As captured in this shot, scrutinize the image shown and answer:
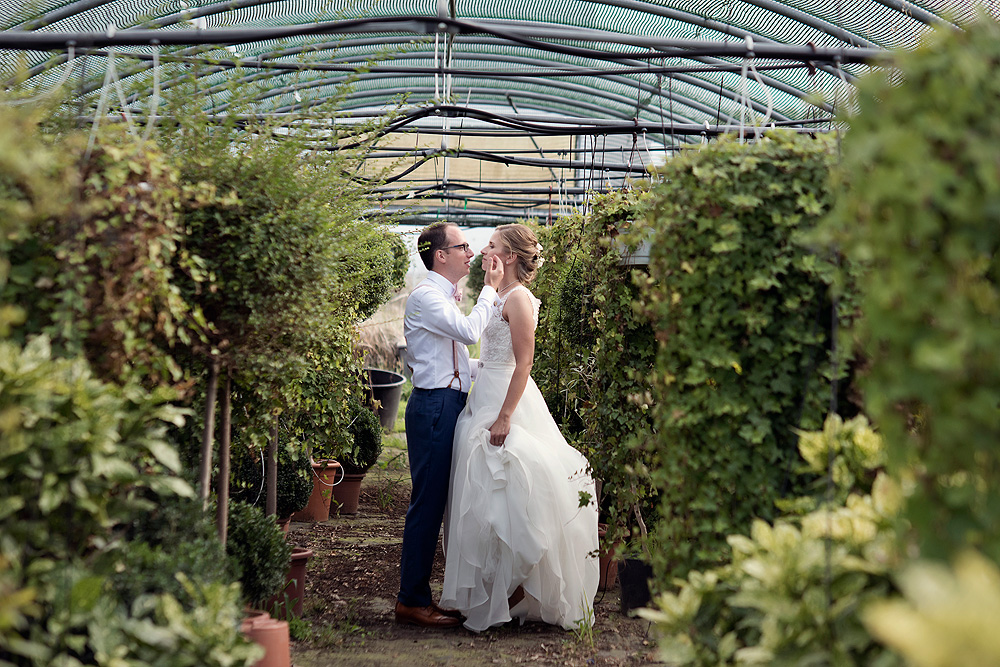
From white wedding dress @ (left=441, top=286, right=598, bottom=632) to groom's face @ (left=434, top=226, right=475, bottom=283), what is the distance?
33.2 inches

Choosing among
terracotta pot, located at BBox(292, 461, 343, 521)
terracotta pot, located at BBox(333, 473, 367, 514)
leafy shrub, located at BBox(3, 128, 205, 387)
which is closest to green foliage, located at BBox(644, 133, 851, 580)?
leafy shrub, located at BBox(3, 128, 205, 387)

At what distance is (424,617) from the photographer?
13.5 feet

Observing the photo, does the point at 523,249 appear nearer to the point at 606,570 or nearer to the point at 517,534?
the point at 517,534

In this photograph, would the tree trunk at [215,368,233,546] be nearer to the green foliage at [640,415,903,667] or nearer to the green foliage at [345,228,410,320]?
the green foliage at [345,228,410,320]

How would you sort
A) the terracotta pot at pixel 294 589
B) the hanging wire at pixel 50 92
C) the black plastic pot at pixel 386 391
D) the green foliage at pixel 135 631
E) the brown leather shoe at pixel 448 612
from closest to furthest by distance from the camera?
1. the green foliage at pixel 135 631
2. the hanging wire at pixel 50 92
3. the terracotta pot at pixel 294 589
4. the brown leather shoe at pixel 448 612
5. the black plastic pot at pixel 386 391

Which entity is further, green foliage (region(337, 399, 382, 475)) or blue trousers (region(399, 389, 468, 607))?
green foliage (region(337, 399, 382, 475))

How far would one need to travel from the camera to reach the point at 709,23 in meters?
5.49

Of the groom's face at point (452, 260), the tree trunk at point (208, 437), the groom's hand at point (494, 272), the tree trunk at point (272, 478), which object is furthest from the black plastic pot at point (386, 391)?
the tree trunk at point (208, 437)

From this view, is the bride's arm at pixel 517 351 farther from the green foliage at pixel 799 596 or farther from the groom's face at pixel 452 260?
the green foliage at pixel 799 596

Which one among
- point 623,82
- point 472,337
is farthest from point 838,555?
point 623,82

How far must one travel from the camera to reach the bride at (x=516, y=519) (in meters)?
3.96

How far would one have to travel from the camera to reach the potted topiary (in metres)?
6.86

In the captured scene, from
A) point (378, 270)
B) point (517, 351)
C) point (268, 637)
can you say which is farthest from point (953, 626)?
point (378, 270)

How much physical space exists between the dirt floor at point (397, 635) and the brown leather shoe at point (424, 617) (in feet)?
0.14
